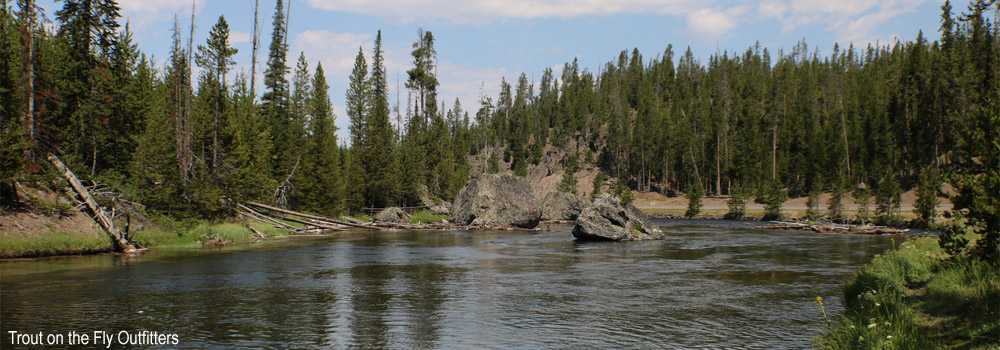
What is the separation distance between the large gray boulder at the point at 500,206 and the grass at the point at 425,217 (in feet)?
23.8

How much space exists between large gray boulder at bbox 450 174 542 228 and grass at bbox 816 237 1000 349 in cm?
4103

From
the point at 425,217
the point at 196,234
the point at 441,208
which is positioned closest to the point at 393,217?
the point at 425,217

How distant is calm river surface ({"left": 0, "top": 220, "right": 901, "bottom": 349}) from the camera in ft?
41.2

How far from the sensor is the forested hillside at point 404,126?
3503 cm

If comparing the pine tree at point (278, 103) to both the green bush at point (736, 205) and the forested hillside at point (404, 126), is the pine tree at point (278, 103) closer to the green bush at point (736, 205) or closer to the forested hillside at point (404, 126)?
the forested hillside at point (404, 126)

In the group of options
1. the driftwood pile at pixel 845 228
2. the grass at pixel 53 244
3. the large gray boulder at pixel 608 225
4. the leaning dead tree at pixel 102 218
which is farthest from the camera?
the driftwood pile at pixel 845 228

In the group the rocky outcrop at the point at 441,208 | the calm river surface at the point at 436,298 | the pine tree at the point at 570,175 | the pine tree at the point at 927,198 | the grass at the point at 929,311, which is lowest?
the calm river surface at the point at 436,298

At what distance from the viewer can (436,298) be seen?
17.3 meters

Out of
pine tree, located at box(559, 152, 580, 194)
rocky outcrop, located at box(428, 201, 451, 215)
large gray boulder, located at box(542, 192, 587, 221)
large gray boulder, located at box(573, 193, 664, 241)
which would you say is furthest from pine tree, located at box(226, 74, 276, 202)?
pine tree, located at box(559, 152, 580, 194)

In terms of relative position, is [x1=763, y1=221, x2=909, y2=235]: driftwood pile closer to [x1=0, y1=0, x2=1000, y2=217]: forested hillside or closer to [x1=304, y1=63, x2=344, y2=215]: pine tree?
[x1=0, y1=0, x2=1000, y2=217]: forested hillside

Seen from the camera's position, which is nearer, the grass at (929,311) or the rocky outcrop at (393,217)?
the grass at (929,311)

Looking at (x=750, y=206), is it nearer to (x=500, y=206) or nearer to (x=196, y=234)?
(x=500, y=206)

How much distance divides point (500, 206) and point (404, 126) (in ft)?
165

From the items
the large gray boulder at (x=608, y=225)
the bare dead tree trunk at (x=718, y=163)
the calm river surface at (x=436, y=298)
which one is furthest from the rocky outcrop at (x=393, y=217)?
the bare dead tree trunk at (x=718, y=163)
